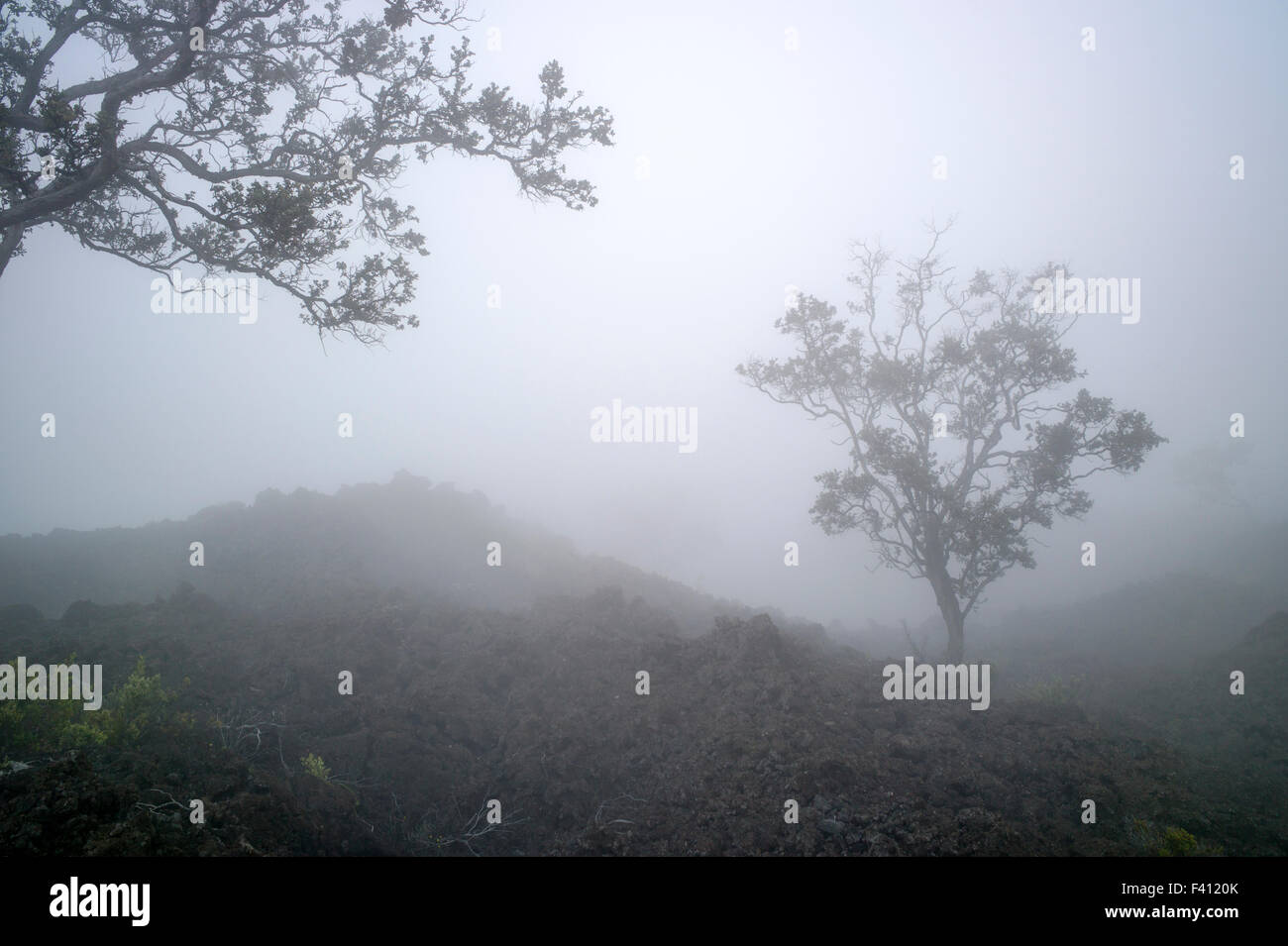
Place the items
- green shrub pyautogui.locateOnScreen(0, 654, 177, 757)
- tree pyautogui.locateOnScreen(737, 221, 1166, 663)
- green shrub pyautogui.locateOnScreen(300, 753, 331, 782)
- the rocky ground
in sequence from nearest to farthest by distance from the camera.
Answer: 1. the rocky ground
2. green shrub pyautogui.locateOnScreen(0, 654, 177, 757)
3. green shrub pyautogui.locateOnScreen(300, 753, 331, 782)
4. tree pyautogui.locateOnScreen(737, 221, 1166, 663)

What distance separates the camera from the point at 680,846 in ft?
23.4

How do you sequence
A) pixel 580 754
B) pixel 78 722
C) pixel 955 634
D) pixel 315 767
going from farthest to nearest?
pixel 955 634, pixel 580 754, pixel 315 767, pixel 78 722

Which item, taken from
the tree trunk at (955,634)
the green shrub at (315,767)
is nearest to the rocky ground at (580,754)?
the green shrub at (315,767)

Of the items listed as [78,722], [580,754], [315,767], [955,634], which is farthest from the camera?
[955,634]

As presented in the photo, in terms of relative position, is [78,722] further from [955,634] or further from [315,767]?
[955,634]

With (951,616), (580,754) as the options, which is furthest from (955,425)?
(580,754)

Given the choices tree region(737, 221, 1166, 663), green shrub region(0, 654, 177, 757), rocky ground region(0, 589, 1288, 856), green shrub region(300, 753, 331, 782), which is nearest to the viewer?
rocky ground region(0, 589, 1288, 856)

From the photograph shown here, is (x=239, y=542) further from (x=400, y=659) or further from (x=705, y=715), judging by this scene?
(x=705, y=715)

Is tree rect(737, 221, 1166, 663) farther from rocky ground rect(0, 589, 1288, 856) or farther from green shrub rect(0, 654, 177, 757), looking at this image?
green shrub rect(0, 654, 177, 757)

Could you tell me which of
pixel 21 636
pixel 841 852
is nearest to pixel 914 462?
pixel 841 852

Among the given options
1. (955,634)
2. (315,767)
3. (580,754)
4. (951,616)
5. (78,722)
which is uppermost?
(78,722)

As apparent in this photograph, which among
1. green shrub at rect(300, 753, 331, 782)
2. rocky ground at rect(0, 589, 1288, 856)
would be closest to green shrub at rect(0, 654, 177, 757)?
rocky ground at rect(0, 589, 1288, 856)

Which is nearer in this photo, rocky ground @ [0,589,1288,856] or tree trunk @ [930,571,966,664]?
rocky ground @ [0,589,1288,856]

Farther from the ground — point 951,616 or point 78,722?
point 78,722
